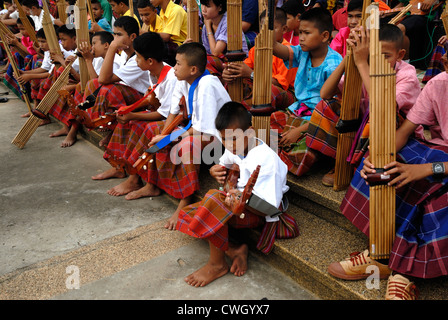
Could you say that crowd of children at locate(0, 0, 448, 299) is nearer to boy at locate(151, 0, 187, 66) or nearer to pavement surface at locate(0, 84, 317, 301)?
boy at locate(151, 0, 187, 66)

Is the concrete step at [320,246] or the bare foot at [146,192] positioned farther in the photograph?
the bare foot at [146,192]

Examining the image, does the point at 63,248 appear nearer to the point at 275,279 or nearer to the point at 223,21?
the point at 275,279

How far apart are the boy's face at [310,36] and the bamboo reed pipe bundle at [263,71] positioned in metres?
0.40

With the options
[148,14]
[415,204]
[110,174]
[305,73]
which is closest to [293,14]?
[305,73]

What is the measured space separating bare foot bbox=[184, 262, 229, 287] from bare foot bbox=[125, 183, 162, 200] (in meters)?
1.19

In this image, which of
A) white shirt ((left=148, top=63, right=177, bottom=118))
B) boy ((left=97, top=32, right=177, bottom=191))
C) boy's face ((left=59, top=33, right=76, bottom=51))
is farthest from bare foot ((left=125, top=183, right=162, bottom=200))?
boy's face ((left=59, top=33, right=76, bottom=51))

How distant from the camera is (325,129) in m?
2.56

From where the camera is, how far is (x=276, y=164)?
2.23m

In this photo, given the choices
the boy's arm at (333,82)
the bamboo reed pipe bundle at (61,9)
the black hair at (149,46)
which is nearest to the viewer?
the boy's arm at (333,82)

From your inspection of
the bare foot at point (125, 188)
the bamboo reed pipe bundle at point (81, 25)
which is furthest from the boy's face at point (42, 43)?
the bare foot at point (125, 188)

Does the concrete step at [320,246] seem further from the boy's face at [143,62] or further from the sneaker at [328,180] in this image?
the boy's face at [143,62]

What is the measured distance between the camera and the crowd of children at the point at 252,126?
193cm

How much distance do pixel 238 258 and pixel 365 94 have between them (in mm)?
1290
